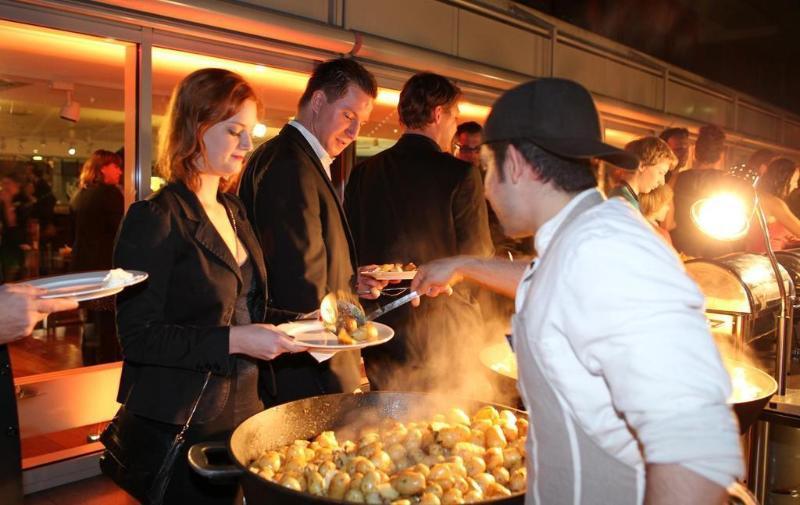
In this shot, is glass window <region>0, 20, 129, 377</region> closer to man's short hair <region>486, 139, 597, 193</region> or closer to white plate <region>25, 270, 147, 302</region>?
white plate <region>25, 270, 147, 302</region>

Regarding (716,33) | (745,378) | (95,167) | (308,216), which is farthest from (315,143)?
(716,33)

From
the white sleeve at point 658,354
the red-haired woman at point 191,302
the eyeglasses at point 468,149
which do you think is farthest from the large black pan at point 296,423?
the eyeglasses at point 468,149

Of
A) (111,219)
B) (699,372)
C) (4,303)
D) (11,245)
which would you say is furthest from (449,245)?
(11,245)

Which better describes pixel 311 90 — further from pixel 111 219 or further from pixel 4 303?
pixel 111 219

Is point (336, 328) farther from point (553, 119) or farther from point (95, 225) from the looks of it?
point (95, 225)

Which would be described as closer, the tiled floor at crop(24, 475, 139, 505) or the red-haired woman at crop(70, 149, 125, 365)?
the tiled floor at crop(24, 475, 139, 505)

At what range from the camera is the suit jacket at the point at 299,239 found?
254cm

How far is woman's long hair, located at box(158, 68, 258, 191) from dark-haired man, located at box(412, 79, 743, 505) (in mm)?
1152

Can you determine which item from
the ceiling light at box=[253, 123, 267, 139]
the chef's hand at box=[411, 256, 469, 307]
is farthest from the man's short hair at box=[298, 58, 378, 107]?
the chef's hand at box=[411, 256, 469, 307]

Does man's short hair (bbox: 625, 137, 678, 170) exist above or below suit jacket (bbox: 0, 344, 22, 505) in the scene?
above

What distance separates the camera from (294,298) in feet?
8.37

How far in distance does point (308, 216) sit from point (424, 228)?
971mm

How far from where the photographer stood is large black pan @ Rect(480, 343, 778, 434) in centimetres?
222

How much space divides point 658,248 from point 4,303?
157 centimetres
